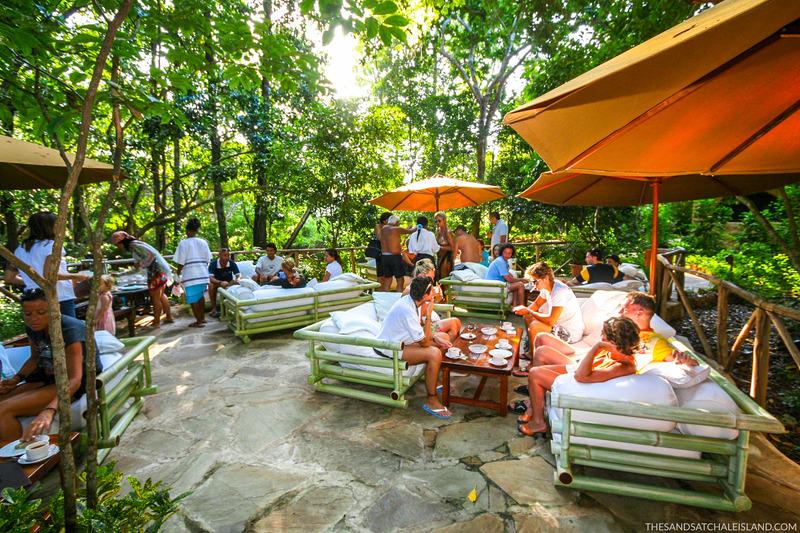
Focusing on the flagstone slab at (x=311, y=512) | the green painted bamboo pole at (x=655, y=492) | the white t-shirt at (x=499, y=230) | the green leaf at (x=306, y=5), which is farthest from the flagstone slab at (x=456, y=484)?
the white t-shirt at (x=499, y=230)

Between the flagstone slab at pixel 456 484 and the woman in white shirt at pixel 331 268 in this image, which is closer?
the flagstone slab at pixel 456 484

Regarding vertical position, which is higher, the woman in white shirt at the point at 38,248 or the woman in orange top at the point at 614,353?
the woman in white shirt at the point at 38,248

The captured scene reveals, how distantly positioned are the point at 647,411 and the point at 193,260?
6131 millimetres

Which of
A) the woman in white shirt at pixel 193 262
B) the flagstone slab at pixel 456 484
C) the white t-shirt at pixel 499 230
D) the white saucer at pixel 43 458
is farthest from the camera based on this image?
the white t-shirt at pixel 499 230

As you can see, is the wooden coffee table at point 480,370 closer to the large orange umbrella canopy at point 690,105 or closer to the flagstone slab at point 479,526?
the flagstone slab at point 479,526

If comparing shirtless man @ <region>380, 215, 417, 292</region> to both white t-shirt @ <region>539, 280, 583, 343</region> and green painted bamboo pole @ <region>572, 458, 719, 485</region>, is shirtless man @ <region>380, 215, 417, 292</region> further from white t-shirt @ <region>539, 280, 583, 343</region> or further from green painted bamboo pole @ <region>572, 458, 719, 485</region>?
green painted bamboo pole @ <region>572, 458, 719, 485</region>

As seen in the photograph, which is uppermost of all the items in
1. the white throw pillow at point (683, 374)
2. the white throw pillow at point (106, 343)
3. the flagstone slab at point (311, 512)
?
the white throw pillow at point (106, 343)

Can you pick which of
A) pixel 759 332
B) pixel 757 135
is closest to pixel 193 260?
pixel 757 135

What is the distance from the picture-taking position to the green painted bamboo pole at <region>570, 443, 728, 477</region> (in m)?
2.10

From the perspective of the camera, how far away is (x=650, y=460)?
2162 mm

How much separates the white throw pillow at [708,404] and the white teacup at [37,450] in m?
3.68

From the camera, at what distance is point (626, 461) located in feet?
7.17

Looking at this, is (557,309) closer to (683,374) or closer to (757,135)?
(683,374)

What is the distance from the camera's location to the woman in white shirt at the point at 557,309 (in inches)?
146
